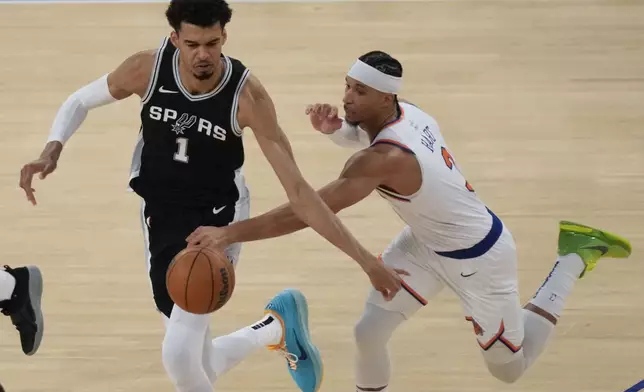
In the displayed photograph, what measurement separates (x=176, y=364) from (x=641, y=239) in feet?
10.9

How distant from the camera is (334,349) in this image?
18.0 feet

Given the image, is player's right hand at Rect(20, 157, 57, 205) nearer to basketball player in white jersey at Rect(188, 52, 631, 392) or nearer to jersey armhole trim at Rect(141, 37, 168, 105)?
jersey armhole trim at Rect(141, 37, 168, 105)

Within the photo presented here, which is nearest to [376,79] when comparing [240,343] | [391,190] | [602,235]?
[391,190]

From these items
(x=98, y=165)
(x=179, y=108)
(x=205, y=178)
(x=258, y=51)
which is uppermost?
(x=179, y=108)

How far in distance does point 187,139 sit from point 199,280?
60 centimetres

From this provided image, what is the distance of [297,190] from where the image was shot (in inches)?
160

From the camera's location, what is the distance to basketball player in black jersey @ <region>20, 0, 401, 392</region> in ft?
13.3

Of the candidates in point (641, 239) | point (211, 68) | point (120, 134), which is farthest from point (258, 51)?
point (211, 68)

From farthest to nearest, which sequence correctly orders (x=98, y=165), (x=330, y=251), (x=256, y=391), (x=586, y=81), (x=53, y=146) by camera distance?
(x=586, y=81), (x=98, y=165), (x=330, y=251), (x=256, y=391), (x=53, y=146)

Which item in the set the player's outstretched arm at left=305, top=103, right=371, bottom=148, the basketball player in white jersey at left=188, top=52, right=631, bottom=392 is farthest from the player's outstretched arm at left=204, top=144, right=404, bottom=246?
the player's outstretched arm at left=305, top=103, right=371, bottom=148

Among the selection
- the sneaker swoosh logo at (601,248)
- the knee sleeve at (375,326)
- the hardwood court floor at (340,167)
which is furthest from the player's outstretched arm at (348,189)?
the sneaker swoosh logo at (601,248)

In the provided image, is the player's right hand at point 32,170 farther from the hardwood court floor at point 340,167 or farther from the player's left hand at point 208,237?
the hardwood court floor at point 340,167

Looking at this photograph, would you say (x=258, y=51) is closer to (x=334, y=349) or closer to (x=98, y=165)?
(x=98, y=165)

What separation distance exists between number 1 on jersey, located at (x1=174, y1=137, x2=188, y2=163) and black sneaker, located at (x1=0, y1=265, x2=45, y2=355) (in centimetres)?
96
